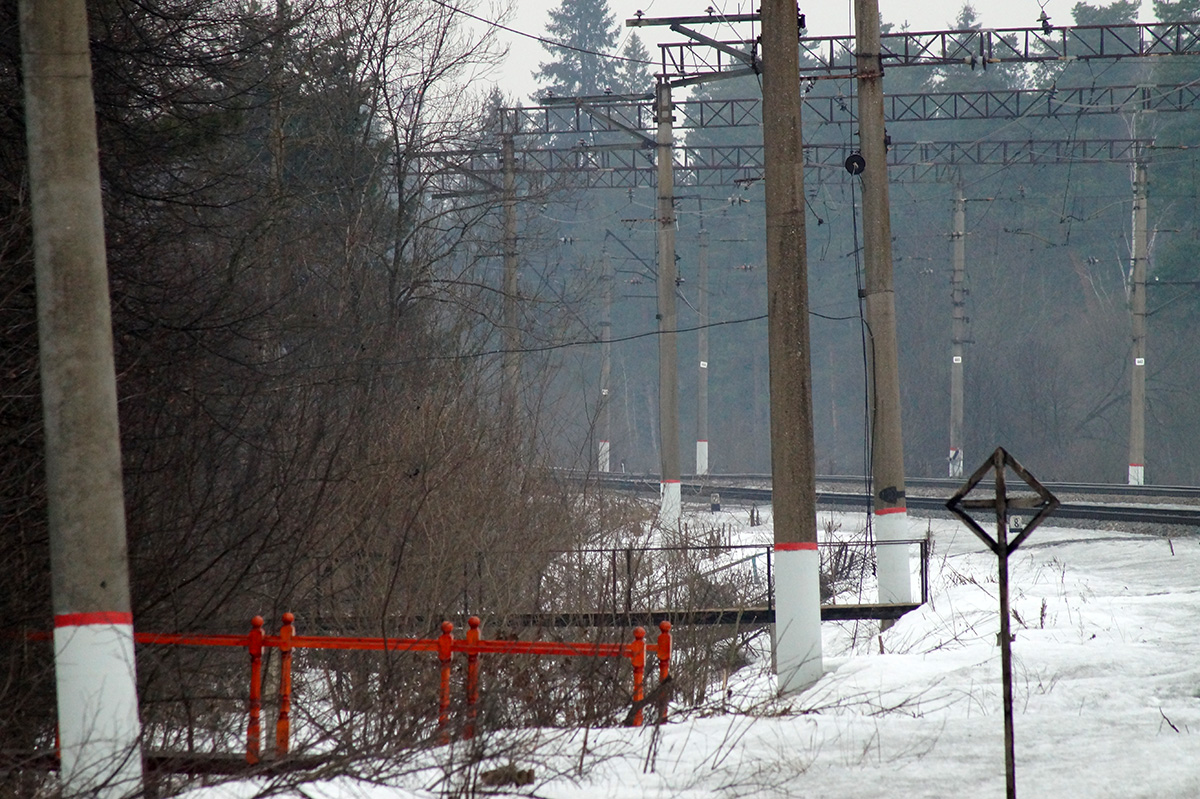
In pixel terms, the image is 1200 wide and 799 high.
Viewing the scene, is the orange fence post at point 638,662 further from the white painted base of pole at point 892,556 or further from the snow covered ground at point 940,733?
the white painted base of pole at point 892,556

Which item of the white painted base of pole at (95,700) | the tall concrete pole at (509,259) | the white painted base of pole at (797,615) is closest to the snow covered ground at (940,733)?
the white painted base of pole at (797,615)

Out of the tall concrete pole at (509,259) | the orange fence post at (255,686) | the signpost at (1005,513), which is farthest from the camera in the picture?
the tall concrete pole at (509,259)

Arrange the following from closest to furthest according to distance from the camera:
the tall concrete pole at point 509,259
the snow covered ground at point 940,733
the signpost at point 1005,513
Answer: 1. the signpost at point 1005,513
2. the snow covered ground at point 940,733
3. the tall concrete pole at point 509,259

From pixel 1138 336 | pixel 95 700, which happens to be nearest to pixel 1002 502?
pixel 95 700

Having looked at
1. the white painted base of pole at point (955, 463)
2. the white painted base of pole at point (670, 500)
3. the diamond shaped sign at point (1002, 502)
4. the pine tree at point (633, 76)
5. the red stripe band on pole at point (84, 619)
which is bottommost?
the white painted base of pole at point (955, 463)

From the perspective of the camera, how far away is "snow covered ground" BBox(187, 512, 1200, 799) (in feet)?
23.5

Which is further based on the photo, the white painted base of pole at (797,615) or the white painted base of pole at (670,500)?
the white painted base of pole at (670,500)

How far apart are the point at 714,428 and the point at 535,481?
53.3 meters

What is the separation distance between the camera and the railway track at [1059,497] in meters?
22.5

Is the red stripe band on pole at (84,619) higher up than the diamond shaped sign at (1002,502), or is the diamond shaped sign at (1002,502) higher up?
the diamond shaped sign at (1002,502)

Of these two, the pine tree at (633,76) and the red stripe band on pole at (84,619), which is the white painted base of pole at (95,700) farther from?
the pine tree at (633,76)

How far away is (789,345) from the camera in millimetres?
10781

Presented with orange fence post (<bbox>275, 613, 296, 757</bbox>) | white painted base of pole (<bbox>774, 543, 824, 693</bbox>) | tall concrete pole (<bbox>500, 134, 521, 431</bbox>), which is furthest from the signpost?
tall concrete pole (<bbox>500, 134, 521, 431</bbox>)

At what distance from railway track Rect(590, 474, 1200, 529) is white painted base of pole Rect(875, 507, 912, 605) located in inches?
64.9
